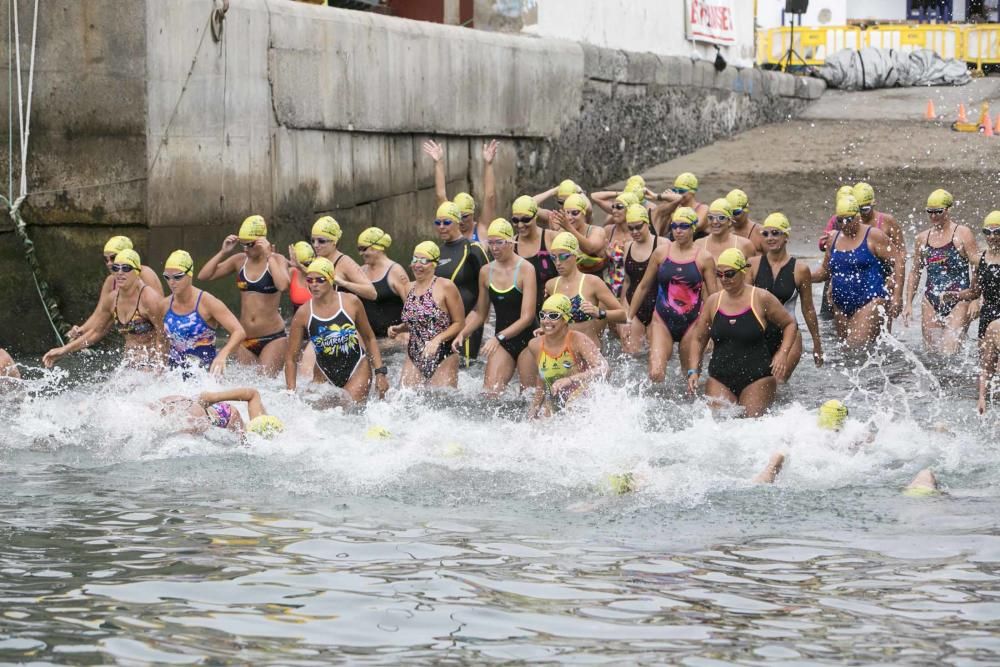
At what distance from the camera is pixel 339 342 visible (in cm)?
1132

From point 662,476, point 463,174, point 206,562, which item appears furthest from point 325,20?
point 206,562

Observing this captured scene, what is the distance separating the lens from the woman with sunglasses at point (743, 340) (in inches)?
427

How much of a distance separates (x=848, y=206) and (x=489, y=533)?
6569 mm

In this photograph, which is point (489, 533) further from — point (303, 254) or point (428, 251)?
point (303, 254)

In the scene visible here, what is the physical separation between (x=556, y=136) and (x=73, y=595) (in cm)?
1478

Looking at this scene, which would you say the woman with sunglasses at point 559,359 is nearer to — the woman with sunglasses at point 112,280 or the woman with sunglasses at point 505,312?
the woman with sunglasses at point 505,312

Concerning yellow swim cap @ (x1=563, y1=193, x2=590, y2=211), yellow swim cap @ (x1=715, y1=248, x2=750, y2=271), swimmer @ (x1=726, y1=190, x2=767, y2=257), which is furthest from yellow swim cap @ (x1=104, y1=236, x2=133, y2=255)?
swimmer @ (x1=726, y1=190, x2=767, y2=257)

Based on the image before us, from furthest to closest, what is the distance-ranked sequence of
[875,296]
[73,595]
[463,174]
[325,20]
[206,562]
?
[463,174]
[325,20]
[875,296]
[206,562]
[73,595]

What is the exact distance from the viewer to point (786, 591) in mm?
6531

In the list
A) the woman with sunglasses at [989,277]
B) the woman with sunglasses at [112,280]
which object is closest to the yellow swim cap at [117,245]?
the woman with sunglasses at [112,280]

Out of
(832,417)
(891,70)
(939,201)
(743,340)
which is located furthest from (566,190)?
(891,70)

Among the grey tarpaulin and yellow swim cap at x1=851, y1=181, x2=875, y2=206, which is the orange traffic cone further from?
yellow swim cap at x1=851, y1=181, x2=875, y2=206

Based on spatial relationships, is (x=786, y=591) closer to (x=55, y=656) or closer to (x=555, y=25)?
(x=55, y=656)

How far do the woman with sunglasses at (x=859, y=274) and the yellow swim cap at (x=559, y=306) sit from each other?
11.5 ft
